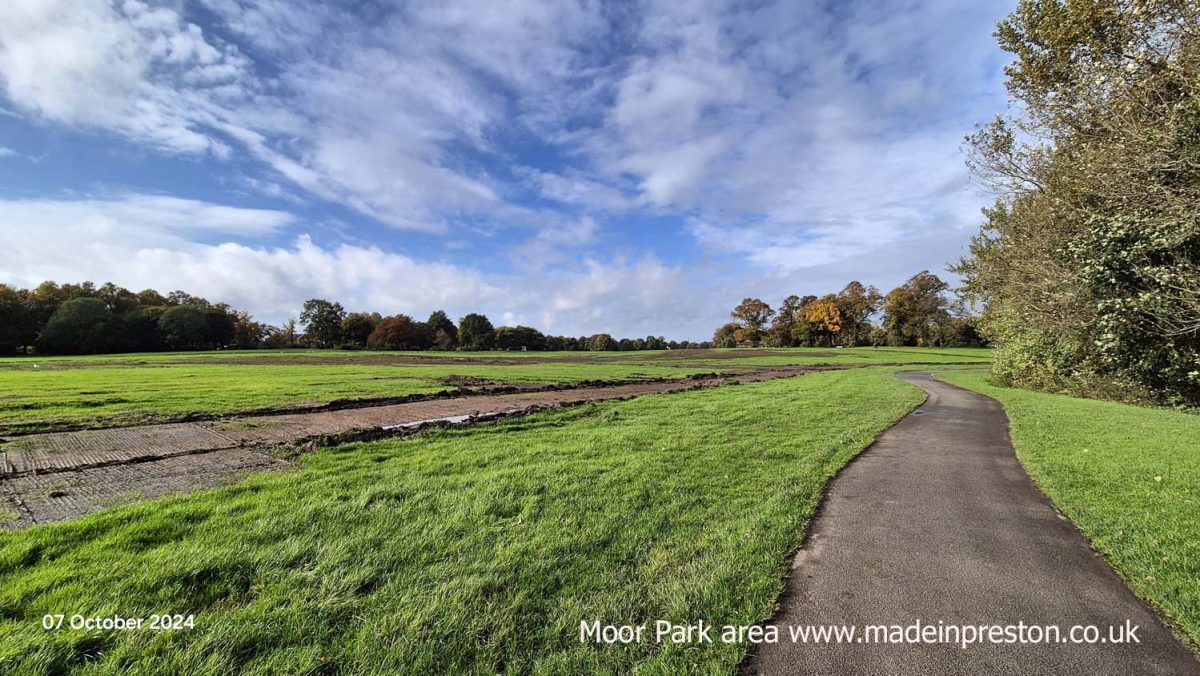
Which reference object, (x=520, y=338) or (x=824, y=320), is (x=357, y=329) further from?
(x=824, y=320)

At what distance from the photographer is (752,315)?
131 metres

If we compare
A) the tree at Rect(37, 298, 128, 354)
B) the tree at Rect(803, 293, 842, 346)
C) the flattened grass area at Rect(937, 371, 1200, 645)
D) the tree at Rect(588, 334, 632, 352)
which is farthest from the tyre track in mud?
the tree at Rect(803, 293, 842, 346)

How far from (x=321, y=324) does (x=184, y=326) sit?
27.8 metres

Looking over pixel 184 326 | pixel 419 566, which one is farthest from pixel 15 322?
pixel 419 566

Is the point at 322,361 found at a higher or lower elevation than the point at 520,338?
lower

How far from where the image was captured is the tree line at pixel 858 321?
95125mm

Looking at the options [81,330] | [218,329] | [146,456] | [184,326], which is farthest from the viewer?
[218,329]

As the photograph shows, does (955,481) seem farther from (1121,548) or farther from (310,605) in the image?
(310,605)

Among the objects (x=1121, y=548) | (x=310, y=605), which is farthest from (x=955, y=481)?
(x=310, y=605)

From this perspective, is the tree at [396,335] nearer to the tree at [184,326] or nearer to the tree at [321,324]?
the tree at [321,324]

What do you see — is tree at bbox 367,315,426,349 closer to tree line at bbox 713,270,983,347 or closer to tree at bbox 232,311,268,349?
tree at bbox 232,311,268,349

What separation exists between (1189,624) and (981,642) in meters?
1.71

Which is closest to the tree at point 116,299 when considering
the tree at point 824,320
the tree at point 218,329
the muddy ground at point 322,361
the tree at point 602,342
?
the tree at point 218,329

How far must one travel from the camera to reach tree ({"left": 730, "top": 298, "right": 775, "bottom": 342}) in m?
127
